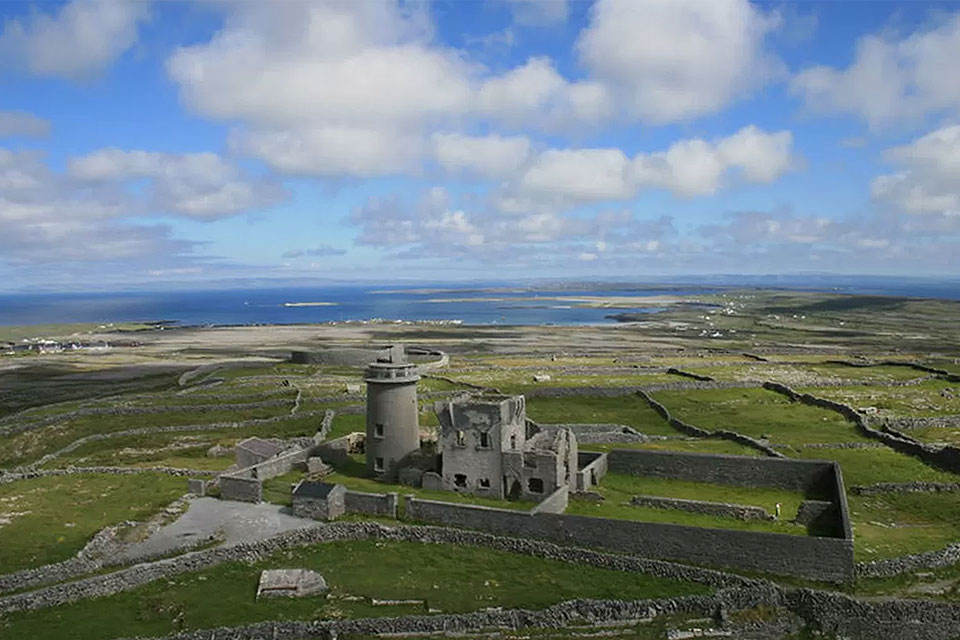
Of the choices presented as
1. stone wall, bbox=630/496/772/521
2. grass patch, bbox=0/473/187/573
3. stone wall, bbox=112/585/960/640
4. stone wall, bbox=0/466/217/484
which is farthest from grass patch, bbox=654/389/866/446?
grass patch, bbox=0/473/187/573

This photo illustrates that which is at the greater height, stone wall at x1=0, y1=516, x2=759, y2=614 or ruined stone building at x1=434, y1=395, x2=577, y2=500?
ruined stone building at x1=434, y1=395, x2=577, y2=500

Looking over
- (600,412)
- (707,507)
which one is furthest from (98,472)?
(600,412)

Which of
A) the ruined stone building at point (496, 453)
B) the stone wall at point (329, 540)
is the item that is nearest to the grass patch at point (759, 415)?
the ruined stone building at point (496, 453)

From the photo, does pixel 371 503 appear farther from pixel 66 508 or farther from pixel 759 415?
pixel 759 415

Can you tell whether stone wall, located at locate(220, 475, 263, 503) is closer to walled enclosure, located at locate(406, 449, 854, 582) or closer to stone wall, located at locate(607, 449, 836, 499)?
walled enclosure, located at locate(406, 449, 854, 582)

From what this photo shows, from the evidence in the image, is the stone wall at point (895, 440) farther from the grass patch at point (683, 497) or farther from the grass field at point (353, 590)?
the grass field at point (353, 590)

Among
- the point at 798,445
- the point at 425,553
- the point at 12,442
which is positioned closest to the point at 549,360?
the point at 798,445

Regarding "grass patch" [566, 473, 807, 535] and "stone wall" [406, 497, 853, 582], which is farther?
"grass patch" [566, 473, 807, 535]

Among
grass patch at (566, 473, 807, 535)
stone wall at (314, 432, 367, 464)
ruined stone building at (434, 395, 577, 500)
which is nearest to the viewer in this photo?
grass patch at (566, 473, 807, 535)
